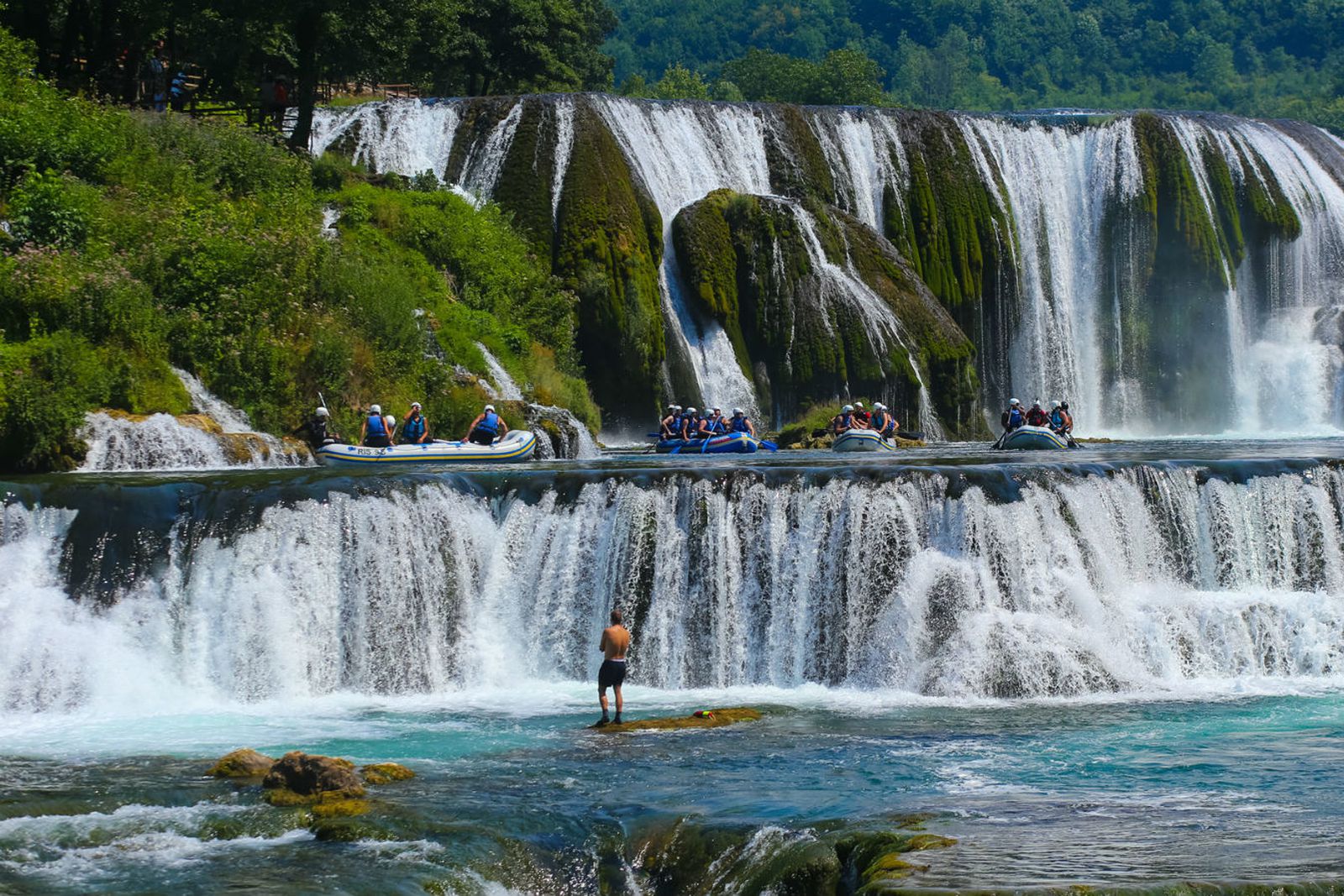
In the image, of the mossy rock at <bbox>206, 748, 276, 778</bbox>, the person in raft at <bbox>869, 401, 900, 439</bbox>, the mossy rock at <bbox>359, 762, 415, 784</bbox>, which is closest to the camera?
the mossy rock at <bbox>359, 762, 415, 784</bbox>

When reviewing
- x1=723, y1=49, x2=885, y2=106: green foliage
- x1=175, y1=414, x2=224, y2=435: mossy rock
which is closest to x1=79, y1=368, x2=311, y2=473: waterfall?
x1=175, y1=414, x2=224, y2=435: mossy rock

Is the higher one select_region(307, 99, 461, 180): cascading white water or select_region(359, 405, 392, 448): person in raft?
select_region(307, 99, 461, 180): cascading white water

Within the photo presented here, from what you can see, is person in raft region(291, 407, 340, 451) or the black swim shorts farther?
person in raft region(291, 407, 340, 451)

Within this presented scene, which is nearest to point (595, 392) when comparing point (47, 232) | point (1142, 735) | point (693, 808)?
point (47, 232)

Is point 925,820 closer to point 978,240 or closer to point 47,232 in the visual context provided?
point 47,232

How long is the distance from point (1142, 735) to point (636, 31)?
442ft

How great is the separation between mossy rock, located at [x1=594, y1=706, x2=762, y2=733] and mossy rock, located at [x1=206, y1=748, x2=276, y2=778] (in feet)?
11.9

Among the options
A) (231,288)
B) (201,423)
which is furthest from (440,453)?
(231,288)

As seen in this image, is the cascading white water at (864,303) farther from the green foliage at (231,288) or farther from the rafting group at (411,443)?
the rafting group at (411,443)

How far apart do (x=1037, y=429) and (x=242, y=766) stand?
21.3 meters

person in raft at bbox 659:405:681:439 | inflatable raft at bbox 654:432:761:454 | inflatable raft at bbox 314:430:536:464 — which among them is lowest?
inflatable raft at bbox 314:430:536:464

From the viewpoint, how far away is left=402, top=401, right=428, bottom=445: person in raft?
2756 centimetres

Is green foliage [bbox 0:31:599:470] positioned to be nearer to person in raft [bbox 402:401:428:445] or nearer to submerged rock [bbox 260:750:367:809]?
person in raft [bbox 402:401:428:445]

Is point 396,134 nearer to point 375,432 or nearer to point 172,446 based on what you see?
point 375,432
